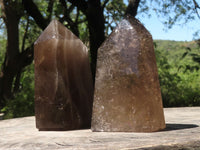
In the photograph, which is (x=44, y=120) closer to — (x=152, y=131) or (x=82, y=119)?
(x=82, y=119)

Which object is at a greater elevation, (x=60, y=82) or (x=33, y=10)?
(x=33, y=10)

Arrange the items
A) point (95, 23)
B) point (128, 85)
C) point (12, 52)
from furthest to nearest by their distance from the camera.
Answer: point (12, 52)
point (95, 23)
point (128, 85)

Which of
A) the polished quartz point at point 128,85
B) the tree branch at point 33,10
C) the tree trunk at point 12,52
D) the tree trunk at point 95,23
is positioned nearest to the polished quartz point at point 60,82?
the polished quartz point at point 128,85

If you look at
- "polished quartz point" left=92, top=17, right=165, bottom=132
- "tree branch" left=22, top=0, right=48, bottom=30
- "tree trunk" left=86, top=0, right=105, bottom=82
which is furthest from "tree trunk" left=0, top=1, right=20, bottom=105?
"polished quartz point" left=92, top=17, right=165, bottom=132

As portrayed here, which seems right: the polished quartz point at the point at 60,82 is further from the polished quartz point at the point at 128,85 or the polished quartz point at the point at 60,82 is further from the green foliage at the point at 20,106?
the green foliage at the point at 20,106

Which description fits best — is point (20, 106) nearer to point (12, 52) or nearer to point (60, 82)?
point (12, 52)

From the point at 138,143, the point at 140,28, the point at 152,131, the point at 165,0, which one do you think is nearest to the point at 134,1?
the point at 165,0

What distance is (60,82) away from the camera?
2021mm

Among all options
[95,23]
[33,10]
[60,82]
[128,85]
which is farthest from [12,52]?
[128,85]

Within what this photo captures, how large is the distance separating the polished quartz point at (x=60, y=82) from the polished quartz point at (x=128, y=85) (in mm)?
215

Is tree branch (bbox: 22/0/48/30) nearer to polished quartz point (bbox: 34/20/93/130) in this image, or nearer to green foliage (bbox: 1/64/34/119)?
green foliage (bbox: 1/64/34/119)

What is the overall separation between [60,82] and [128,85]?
1.73 feet

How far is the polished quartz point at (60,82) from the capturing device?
6.63ft

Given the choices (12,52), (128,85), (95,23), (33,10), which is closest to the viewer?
(128,85)
